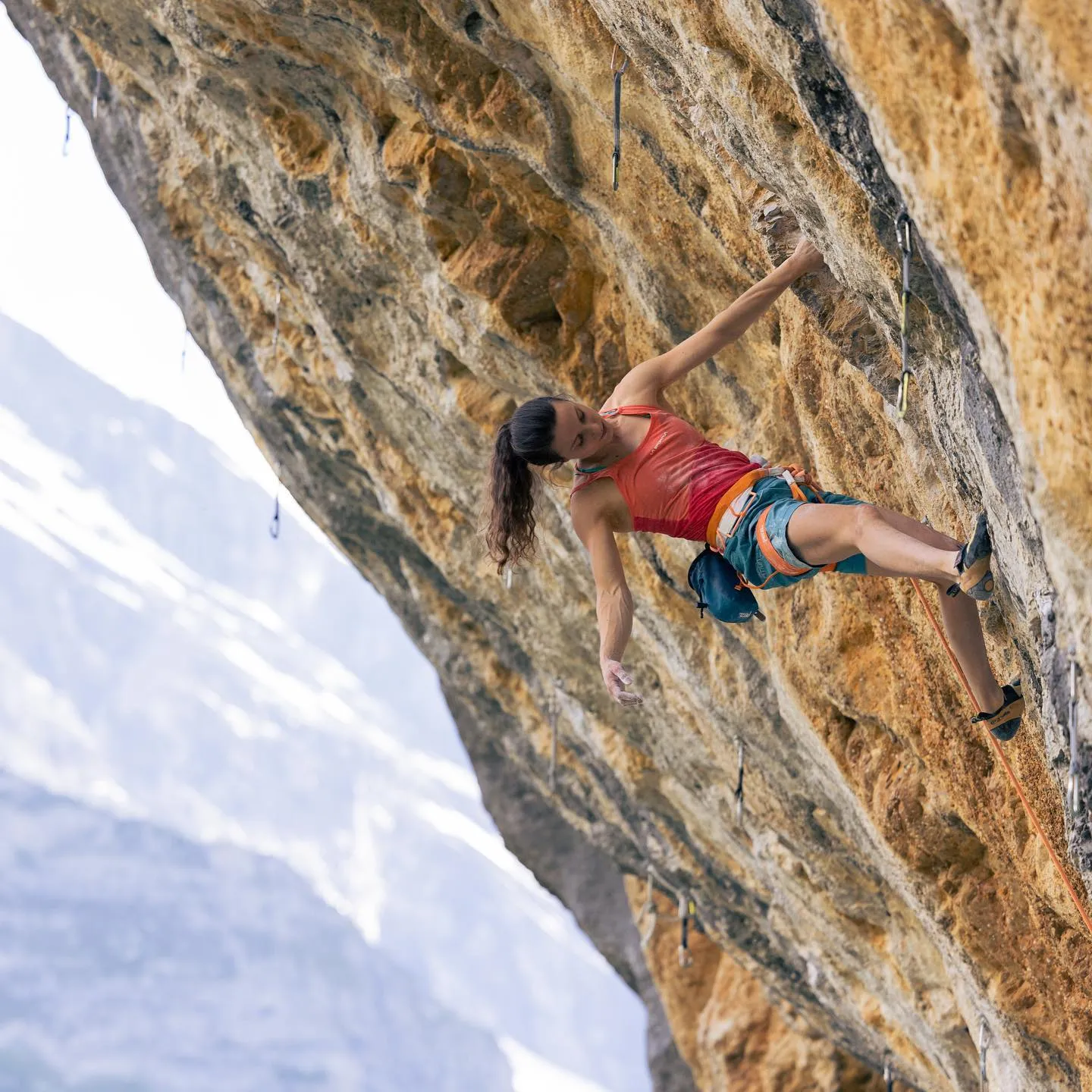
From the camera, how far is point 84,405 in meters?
57.0

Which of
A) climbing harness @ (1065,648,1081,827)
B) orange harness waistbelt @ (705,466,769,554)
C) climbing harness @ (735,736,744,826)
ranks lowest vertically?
climbing harness @ (1065,648,1081,827)

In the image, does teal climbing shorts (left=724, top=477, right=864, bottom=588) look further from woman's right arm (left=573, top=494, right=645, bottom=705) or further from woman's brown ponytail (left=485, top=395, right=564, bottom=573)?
woman's brown ponytail (left=485, top=395, right=564, bottom=573)

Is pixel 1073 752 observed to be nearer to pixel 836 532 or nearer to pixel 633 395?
pixel 836 532

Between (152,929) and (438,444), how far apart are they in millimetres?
39185

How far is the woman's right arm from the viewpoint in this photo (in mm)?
2953

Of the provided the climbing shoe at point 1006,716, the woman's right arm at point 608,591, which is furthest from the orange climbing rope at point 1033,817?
the woman's right arm at point 608,591

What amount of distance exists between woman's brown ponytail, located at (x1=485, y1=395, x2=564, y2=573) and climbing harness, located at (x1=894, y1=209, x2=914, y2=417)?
2.51 feet

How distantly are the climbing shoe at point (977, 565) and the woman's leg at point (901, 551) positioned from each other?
0.02 metres

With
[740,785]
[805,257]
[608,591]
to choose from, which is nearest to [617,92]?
[805,257]

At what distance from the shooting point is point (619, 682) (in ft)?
9.49

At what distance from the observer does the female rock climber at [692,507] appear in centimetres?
271

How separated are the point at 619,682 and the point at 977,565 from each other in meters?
0.80

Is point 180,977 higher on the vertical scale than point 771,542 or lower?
higher

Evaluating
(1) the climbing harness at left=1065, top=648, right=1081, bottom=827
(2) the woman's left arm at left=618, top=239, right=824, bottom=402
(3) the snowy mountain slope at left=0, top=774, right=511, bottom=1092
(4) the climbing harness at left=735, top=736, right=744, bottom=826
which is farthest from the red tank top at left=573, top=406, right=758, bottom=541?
(3) the snowy mountain slope at left=0, top=774, right=511, bottom=1092
